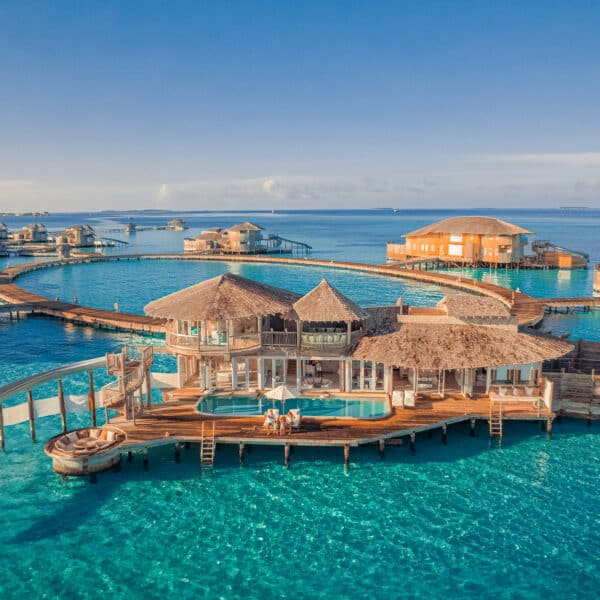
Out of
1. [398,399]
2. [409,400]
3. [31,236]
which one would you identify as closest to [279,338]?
[398,399]

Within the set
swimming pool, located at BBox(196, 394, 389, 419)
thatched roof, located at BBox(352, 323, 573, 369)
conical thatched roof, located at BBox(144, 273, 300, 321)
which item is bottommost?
swimming pool, located at BBox(196, 394, 389, 419)

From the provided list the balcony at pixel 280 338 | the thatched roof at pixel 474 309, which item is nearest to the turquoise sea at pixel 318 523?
the thatched roof at pixel 474 309

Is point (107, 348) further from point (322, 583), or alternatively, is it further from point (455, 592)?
point (455, 592)

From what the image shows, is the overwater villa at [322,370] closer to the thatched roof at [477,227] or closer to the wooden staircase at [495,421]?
the wooden staircase at [495,421]

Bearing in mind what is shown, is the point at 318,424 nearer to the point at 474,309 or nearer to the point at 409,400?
the point at 409,400

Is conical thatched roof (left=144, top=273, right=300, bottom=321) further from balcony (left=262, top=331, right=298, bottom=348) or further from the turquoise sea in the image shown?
the turquoise sea


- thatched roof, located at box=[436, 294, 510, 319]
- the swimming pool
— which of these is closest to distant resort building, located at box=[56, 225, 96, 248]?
the swimming pool
